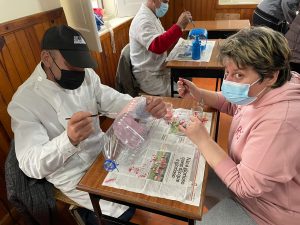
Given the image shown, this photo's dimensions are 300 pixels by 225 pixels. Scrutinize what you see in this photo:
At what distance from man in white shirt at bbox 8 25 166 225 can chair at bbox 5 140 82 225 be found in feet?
0.18

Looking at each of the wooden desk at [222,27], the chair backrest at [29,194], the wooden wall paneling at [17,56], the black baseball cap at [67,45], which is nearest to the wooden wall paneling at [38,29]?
the wooden wall paneling at [17,56]

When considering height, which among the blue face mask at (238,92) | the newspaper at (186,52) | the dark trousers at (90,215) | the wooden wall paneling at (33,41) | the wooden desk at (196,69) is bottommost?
the dark trousers at (90,215)

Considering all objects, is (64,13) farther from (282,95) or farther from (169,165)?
→ (282,95)

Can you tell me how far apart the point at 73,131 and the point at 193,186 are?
0.52m

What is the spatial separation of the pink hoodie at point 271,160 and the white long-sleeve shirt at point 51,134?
663 mm

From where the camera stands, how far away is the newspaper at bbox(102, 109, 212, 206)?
838 millimetres

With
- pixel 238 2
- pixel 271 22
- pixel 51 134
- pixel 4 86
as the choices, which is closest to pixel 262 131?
pixel 51 134

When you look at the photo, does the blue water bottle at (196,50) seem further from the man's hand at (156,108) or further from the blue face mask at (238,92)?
the blue face mask at (238,92)

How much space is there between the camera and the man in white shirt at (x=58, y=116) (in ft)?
3.12

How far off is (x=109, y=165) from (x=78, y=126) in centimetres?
22

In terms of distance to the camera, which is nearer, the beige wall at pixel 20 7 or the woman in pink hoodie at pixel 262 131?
the woman in pink hoodie at pixel 262 131

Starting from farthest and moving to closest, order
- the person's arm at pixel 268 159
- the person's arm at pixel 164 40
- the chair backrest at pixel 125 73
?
the chair backrest at pixel 125 73 → the person's arm at pixel 164 40 → the person's arm at pixel 268 159

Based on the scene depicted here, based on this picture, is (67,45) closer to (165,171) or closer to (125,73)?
Answer: (165,171)

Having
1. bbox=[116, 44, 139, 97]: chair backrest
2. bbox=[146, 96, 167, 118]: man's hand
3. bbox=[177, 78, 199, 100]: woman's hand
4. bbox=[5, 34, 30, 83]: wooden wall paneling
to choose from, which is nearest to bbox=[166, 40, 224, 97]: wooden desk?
bbox=[116, 44, 139, 97]: chair backrest
